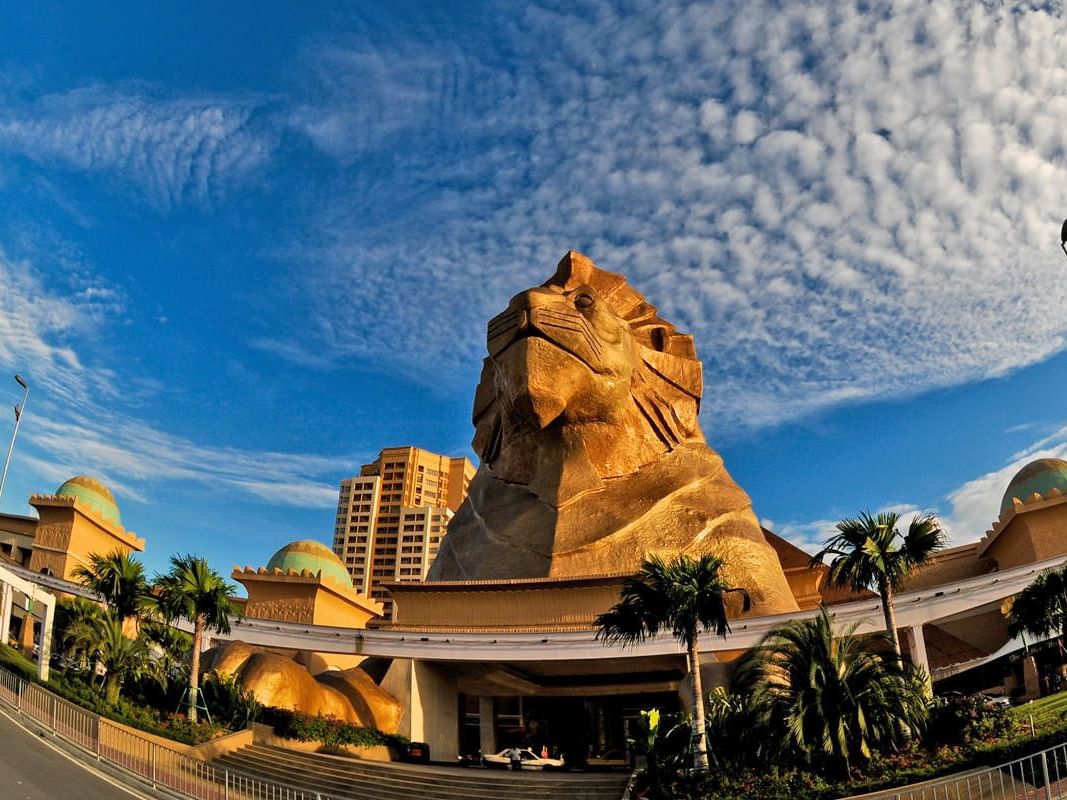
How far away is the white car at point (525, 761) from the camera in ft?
84.4

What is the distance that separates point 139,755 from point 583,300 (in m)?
20.7

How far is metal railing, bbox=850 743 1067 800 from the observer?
1308cm

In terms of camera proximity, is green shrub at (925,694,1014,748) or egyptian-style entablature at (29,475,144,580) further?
A: egyptian-style entablature at (29,475,144,580)

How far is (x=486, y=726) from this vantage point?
98.4ft

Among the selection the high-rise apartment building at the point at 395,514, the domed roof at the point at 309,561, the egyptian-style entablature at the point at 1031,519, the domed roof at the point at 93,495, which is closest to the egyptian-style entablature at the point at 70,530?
the domed roof at the point at 93,495

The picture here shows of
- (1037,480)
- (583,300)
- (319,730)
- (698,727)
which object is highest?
(583,300)

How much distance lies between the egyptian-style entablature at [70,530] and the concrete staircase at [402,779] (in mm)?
20450

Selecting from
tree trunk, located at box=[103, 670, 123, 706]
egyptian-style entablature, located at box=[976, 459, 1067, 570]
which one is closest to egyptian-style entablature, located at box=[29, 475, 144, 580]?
tree trunk, located at box=[103, 670, 123, 706]

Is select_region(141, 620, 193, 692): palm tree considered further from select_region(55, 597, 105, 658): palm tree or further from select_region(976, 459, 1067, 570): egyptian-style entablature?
select_region(976, 459, 1067, 570): egyptian-style entablature

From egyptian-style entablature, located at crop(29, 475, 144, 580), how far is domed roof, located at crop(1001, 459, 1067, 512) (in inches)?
1535

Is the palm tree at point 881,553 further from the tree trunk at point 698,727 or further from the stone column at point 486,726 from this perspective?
the stone column at point 486,726

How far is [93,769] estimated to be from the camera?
1772 cm

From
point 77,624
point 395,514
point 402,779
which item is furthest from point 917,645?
point 395,514

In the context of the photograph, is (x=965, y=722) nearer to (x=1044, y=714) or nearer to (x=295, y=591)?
(x=1044, y=714)
